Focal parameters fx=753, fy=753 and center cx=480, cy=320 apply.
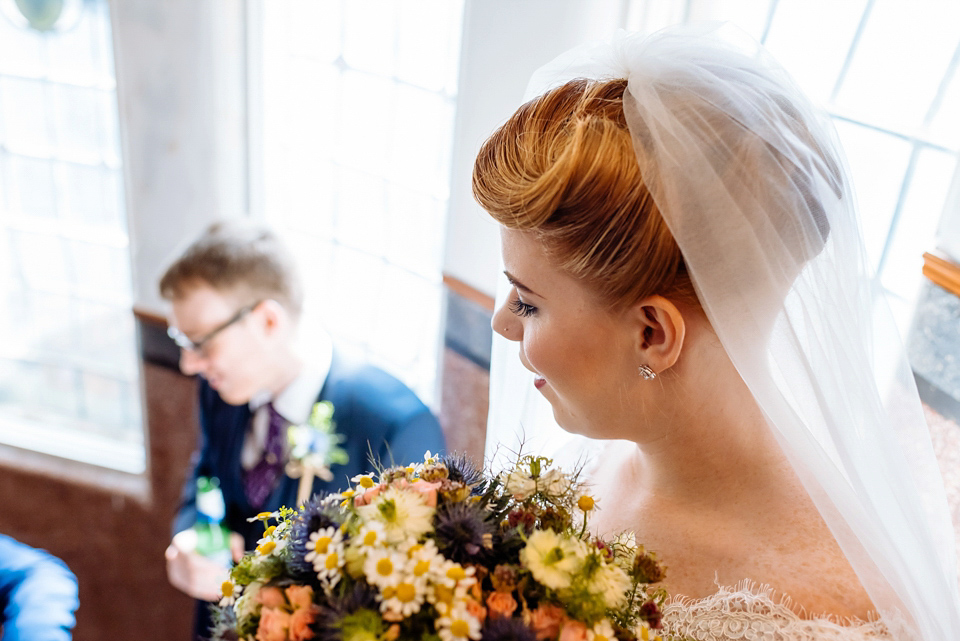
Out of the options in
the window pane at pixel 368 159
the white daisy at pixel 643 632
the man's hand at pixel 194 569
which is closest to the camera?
the white daisy at pixel 643 632

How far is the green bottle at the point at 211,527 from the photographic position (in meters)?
2.54

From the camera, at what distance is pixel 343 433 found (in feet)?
8.39

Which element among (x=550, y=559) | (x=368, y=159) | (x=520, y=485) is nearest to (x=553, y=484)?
(x=520, y=485)

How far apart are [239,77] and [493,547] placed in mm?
2622

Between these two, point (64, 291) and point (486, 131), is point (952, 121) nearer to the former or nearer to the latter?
point (486, 131)

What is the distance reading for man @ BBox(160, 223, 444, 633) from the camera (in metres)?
2.47

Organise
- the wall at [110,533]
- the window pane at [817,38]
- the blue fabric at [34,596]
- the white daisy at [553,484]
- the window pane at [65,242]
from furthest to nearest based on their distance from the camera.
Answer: the wall at [110,533] → the window pane at [65,242] → the window pane at [817,38] → the blue fabric at [34,596] → the white daisy at [553,484]

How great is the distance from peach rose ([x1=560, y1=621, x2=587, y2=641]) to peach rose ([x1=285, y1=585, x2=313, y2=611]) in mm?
281

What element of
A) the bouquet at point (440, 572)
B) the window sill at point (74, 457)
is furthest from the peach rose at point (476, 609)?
the window sill at point (74, 457)

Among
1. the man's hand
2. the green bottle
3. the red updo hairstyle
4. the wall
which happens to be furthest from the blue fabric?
the wall

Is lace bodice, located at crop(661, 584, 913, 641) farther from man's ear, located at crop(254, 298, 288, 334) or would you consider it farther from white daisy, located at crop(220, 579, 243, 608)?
man's ear, located at crop(254, 298, 288, 334)

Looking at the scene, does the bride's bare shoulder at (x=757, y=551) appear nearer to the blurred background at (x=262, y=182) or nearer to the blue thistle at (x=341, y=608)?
the blue thistle at (x=341, y=608)

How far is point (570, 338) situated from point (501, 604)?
490 millimetres

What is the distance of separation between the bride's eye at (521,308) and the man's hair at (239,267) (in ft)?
4.78
